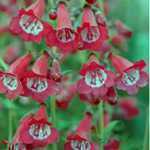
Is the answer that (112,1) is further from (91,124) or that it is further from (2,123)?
(91,124)

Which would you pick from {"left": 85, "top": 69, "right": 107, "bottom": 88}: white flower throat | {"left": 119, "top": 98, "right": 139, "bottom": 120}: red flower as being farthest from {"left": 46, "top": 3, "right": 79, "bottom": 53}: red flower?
{"left": 119, "top": 98, "right": 139, "bottom": 120}: red flower

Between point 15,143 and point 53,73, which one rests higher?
point 53,73

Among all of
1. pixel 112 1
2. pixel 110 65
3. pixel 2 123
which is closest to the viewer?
pixel 110 65

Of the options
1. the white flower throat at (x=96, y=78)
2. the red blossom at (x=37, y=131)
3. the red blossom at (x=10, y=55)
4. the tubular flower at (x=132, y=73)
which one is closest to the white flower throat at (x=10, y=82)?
the red blossom at (x=37, y=131)

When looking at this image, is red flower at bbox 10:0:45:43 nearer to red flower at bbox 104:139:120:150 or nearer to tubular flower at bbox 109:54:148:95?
tubular flower at bbox 109:54:148:95

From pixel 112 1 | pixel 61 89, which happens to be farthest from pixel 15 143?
pixel 112 1

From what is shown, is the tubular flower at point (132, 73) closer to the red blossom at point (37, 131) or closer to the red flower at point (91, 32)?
the red flower at point (91, 32)
